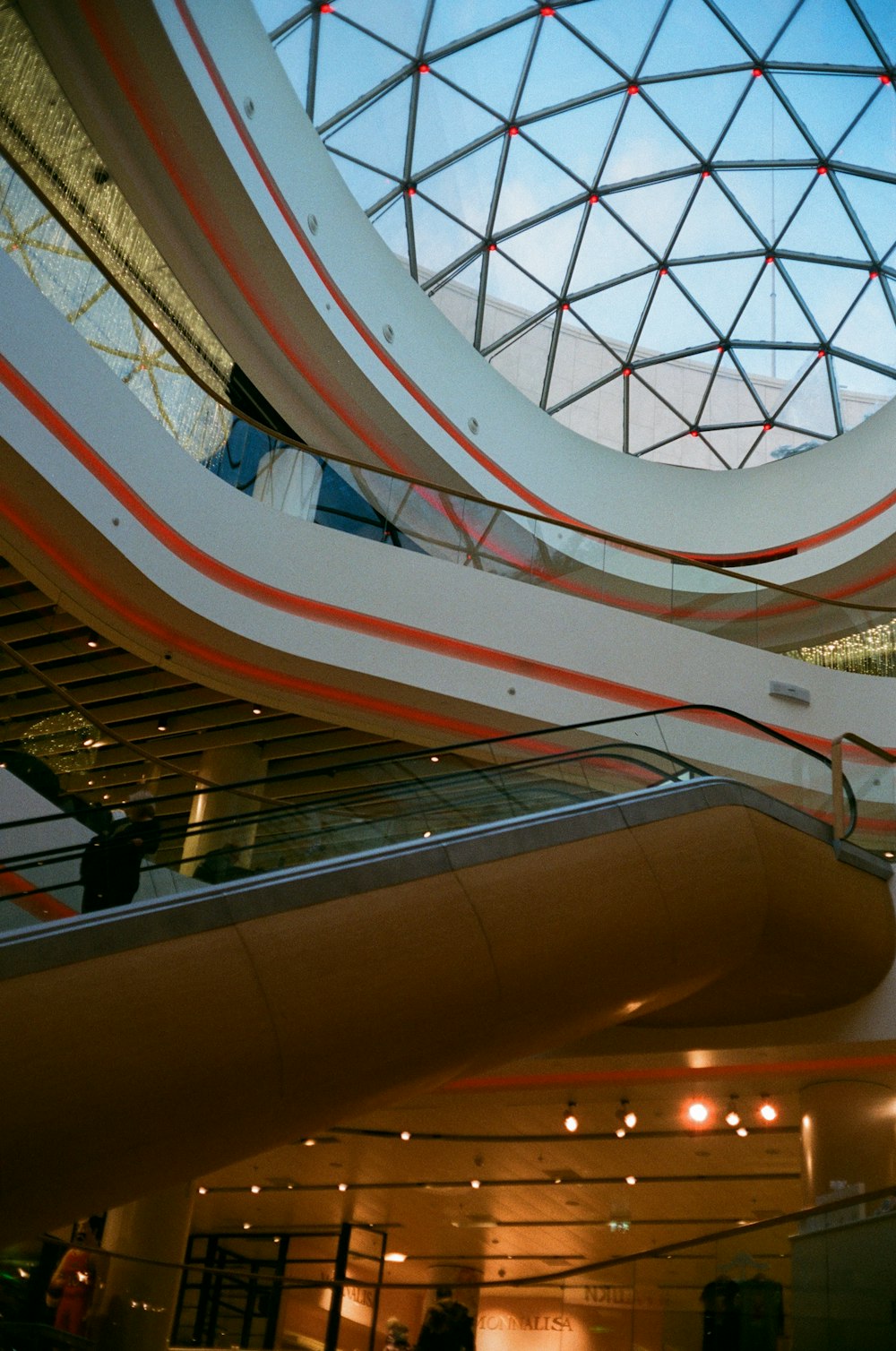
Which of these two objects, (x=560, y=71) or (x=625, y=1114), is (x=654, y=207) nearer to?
(x=560, y=71)

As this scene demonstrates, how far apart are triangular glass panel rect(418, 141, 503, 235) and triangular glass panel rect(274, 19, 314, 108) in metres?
3.69

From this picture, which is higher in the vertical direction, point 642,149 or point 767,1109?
point 642,149

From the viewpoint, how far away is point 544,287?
88.3 ft

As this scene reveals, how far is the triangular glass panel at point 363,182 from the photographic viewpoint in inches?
885

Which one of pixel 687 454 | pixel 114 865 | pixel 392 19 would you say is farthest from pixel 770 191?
pixel 114 865

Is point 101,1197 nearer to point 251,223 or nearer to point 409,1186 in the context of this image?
point 409,1186

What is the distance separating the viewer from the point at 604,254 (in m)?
26.9

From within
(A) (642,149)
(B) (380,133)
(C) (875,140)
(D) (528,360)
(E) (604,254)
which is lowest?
(D) (528,360)

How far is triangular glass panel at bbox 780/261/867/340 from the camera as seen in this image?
87.4ft

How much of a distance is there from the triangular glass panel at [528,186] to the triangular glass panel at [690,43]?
2.60m

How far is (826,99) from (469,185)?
24.2 ft

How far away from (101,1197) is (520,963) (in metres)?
3.50

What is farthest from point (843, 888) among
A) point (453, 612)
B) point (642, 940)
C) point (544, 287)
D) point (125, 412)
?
point (544, 287)

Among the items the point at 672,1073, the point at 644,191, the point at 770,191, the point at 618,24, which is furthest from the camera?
the point at 644,191
